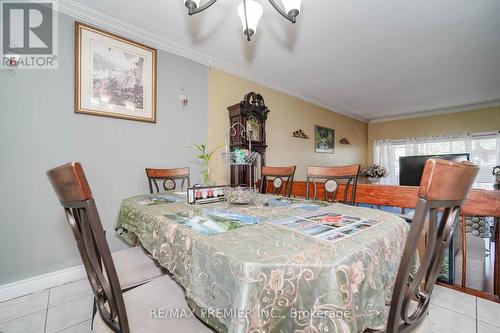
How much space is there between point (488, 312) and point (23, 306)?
3.27 metres

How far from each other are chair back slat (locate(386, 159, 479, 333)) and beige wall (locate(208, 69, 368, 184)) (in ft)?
8.60

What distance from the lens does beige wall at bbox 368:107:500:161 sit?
15.5ft

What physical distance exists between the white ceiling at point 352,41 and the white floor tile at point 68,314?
2548 millimetres

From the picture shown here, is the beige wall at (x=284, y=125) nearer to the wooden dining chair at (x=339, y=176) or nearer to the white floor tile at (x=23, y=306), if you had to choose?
the wooden dining chair at (x=339, y=176)

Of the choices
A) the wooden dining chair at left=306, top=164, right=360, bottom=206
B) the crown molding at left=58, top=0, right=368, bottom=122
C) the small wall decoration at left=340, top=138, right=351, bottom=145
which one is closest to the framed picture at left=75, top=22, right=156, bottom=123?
the crown molding at left=58, top=0, right=368, bottom=122

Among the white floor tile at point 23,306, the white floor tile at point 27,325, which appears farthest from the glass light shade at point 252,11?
the white floor tile at point 23,306

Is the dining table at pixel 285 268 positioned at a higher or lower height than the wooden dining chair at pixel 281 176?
lower

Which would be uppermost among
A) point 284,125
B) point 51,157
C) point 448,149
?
point 284,125

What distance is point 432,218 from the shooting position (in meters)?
0.55

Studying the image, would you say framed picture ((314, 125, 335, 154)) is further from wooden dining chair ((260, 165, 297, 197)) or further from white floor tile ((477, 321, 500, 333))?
white floor tile ((477, 321, 500, 333))

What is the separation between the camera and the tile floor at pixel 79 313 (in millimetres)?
1334

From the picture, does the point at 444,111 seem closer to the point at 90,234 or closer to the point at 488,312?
the point at 488,312

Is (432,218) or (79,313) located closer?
(432,218)

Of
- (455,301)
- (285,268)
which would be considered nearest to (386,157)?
(455,301)
